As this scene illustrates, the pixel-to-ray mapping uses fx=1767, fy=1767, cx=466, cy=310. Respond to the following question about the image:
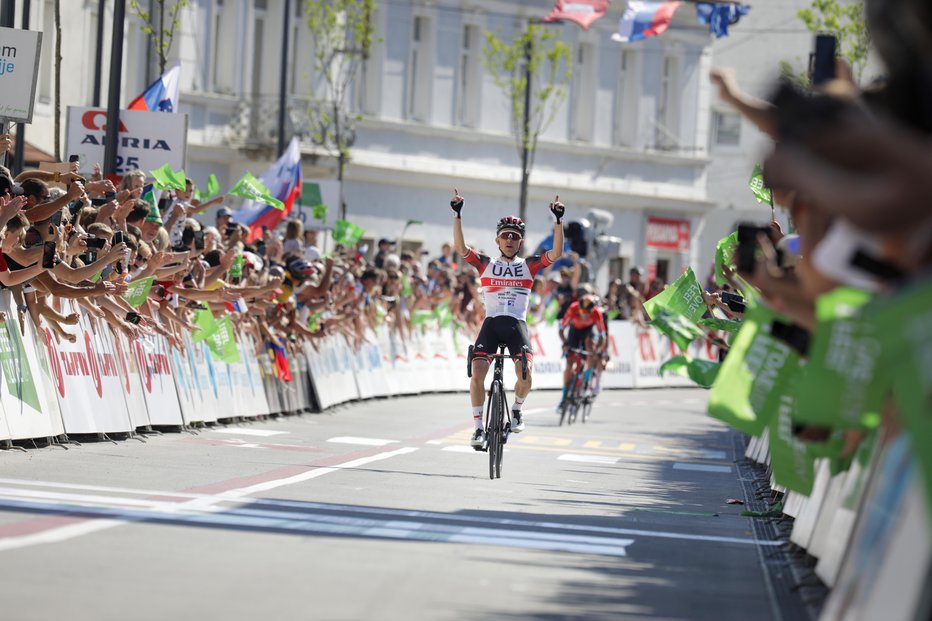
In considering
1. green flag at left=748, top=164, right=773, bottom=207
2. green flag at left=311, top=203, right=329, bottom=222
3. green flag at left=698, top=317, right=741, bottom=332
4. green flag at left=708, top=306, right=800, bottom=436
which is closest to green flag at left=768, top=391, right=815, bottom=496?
green flag at left=708, top=306, right=800, bottom=436

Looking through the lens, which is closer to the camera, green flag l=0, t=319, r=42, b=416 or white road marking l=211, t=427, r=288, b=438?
green flag l=0, t=319, r=42, b=416

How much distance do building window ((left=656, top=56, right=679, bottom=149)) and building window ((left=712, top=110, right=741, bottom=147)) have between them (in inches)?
486

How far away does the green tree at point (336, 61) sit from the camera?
146ft

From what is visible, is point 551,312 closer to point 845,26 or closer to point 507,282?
point 845,26

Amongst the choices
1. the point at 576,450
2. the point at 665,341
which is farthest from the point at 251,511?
the point at 665,341

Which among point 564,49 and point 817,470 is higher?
point 564,49

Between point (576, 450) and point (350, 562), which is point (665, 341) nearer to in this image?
point (576, 450)

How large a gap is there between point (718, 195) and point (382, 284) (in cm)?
4200

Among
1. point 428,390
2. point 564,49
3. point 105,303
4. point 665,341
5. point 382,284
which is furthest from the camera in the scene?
point 564,49

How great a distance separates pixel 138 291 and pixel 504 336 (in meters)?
3.49

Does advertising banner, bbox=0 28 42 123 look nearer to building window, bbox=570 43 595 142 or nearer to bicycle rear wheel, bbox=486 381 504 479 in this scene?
bicycle rear wheel, bbox=486 381 504 479

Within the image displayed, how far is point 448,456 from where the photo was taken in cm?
1750

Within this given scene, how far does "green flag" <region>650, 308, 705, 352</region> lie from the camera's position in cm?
1468

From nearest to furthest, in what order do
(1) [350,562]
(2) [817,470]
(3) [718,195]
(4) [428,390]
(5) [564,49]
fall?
(1) [350,562] → (2) [817,470] → (4) [428,390] → (5) [564,49] → (3) [718,195]
